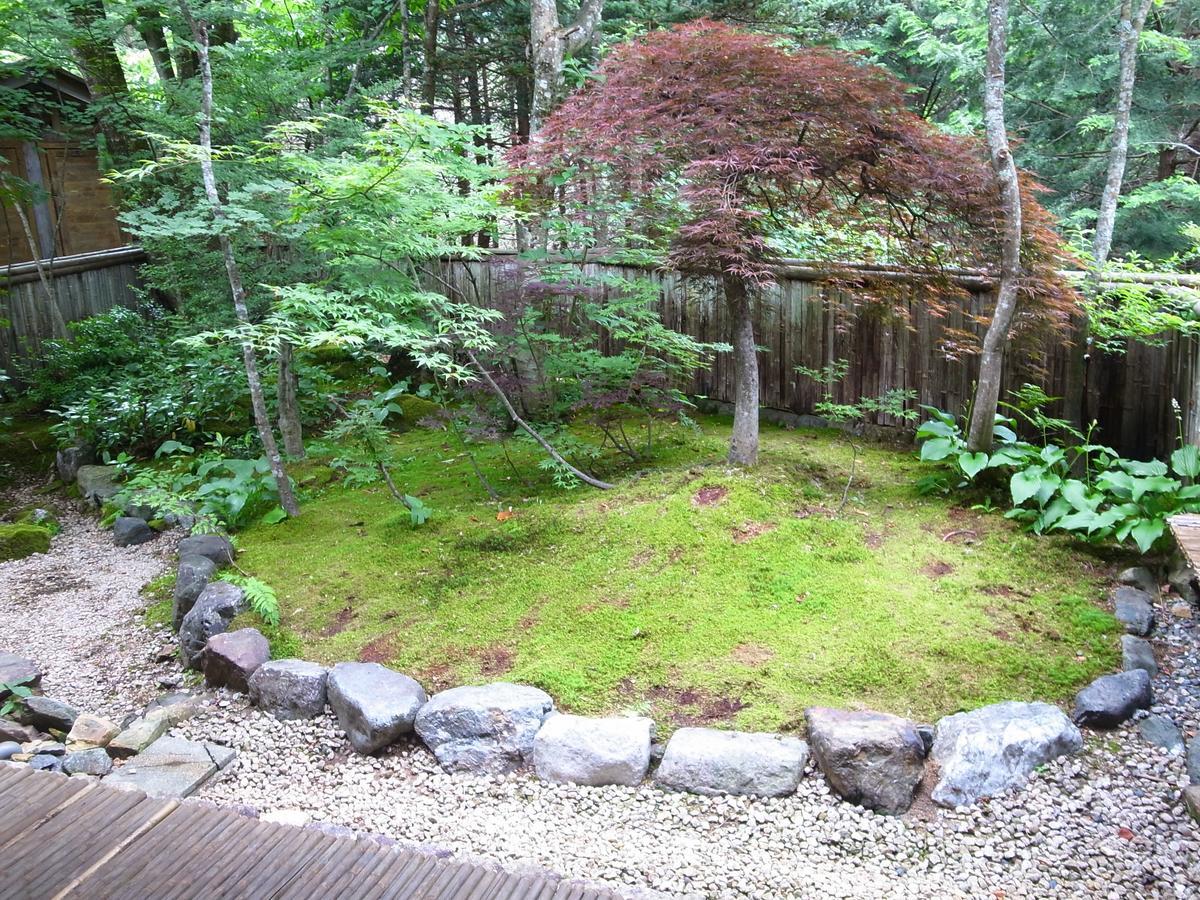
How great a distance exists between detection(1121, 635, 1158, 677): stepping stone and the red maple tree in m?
2.02

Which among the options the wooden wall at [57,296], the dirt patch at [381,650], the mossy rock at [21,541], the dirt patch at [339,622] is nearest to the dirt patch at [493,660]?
the dirt patch at [381,650]

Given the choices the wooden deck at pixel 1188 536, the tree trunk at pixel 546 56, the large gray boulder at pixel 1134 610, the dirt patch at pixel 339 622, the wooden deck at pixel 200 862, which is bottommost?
the dirt patch at pixel 339 622

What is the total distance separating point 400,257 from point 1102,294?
166 inches

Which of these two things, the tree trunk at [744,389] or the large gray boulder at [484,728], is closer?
the large gray boulder at [484,728]

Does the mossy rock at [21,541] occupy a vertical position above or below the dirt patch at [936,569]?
below

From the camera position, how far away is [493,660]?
4.13 meters

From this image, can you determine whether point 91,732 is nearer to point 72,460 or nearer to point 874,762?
point 874,762

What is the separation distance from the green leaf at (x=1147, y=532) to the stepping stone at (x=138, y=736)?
185 inches

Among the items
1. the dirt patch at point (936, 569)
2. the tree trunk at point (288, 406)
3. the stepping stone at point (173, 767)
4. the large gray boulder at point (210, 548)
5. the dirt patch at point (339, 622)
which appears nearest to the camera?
the stepping stone at point (173, 767)

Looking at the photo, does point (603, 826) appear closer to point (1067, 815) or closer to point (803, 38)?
point (1067, 815)

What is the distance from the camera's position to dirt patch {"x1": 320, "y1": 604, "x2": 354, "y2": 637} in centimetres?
459

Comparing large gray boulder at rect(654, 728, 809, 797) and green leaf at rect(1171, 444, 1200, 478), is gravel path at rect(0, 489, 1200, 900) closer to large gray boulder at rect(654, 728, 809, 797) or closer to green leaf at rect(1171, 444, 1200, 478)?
large gray boulder at rect(654, 728, 809, 797)

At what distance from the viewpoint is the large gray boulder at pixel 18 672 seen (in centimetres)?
436

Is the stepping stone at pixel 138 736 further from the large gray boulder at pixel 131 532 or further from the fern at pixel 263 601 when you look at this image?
the large gray boulder at pixel 131 532
